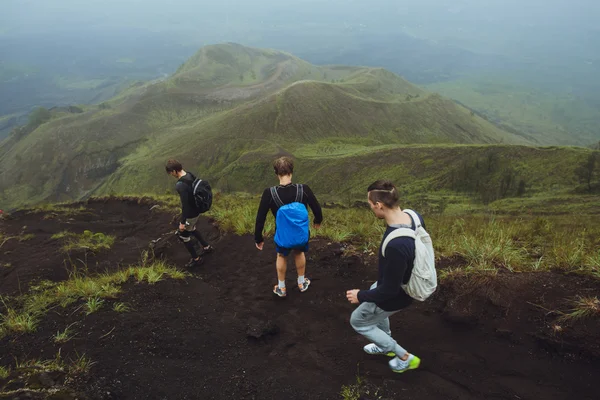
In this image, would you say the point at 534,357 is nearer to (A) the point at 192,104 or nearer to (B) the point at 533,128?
(A) the point at 192,104

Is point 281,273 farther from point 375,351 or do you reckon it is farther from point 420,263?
point 420,263

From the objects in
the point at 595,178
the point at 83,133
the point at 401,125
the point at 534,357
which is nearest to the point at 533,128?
the point at 401,125

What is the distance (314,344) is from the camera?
412 centimetres

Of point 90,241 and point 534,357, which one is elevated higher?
point 534,357

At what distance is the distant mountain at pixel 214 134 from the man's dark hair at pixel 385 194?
137 ft

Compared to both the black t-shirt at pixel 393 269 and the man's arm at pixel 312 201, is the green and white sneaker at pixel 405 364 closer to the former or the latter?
the black t-shirt at pixel 393 269

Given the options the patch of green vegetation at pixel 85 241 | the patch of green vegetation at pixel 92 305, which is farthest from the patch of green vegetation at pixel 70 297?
the patch of green vegetation at pixel 85 241

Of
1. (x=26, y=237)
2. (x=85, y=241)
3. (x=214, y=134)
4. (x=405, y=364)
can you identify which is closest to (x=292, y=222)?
(x=405, y=364)

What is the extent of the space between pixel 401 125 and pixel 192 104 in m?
69.1

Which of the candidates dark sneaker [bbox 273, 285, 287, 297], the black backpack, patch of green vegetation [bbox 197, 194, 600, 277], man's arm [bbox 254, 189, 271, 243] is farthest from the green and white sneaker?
the black backpack

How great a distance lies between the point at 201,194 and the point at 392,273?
166 inches

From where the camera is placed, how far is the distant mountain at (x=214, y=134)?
211 feet

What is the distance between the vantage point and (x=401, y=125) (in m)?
78.2

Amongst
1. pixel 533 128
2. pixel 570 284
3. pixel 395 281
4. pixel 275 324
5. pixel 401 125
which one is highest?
pixel 395 281
